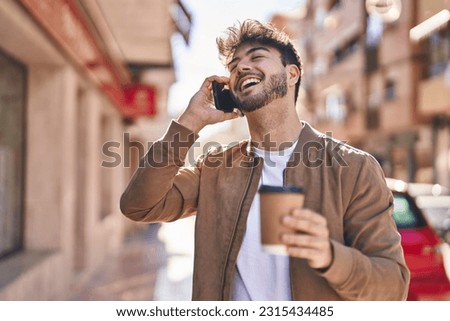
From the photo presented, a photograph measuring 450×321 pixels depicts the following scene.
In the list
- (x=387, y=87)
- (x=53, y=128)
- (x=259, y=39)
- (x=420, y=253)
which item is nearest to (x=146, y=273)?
(x=53, y=128)

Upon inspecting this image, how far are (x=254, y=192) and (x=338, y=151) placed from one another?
29cm

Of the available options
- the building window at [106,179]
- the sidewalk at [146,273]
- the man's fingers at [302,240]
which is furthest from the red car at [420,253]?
the building window at [106,179]

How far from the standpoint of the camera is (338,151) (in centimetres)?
171

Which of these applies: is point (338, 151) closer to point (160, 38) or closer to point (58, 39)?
point (58, 39)

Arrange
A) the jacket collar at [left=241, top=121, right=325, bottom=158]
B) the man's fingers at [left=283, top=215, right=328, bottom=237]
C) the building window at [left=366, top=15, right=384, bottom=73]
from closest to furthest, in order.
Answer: the man's fingers at [left=283, top=215, right=328, bottom=237] → the jacket collar at [left=241, top=121, right=325, bottom=158] → the building window at [left=366, top=15, right=384, bottom=73]

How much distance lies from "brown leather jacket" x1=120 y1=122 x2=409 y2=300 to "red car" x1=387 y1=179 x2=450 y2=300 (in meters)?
2.24

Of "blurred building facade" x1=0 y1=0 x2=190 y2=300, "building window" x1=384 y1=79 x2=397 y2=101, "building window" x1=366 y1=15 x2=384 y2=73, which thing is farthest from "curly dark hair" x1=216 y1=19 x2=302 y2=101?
"building window" x1=366 y1=15 x2=384 y2=73

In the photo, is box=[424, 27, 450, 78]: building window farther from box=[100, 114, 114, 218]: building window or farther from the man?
the man

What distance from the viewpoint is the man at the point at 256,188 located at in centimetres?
158

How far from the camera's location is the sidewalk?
6.11 meters

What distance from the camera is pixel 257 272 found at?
5.50 feet

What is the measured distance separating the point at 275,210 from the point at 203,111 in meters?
0.56

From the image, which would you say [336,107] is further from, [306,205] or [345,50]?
[306,205]
